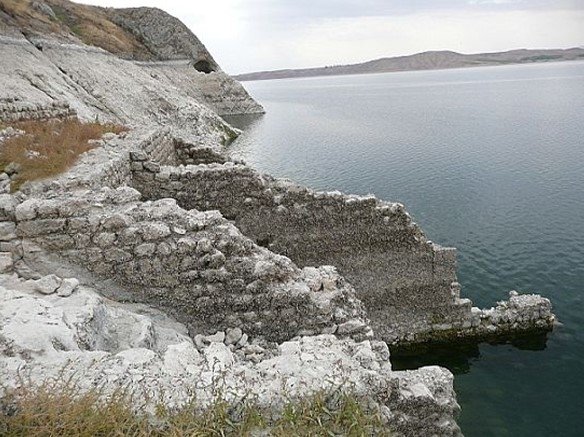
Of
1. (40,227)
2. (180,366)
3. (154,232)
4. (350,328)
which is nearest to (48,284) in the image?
(40,227)

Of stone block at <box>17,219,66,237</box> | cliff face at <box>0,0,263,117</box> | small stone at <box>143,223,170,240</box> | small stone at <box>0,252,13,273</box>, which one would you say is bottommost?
small stone at <box>0,252,13,273</box>

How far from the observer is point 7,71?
3219 cm

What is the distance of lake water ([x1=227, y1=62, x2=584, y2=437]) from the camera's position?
590 inches

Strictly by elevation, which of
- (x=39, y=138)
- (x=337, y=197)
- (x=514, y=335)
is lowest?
(x=514, y=335)

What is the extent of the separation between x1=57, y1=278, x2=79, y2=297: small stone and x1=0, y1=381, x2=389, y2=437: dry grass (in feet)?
8.99

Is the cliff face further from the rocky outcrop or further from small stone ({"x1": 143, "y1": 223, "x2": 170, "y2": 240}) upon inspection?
the rocky outcrop

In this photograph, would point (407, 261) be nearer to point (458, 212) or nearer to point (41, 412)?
point (41, 412)

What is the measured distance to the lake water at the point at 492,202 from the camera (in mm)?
14977

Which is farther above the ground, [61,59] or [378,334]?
[61,59]

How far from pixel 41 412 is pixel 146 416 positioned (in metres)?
1.02

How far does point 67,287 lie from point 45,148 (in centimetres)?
744

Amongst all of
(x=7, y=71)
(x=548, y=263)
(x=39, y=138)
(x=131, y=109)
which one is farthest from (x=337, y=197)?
(x=131, y=109)

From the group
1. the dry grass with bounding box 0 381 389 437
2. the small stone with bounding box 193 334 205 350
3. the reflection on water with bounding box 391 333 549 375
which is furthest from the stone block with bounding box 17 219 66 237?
the reflection on water with bounding box 391 333 549 375

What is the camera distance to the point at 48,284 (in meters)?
8.11
